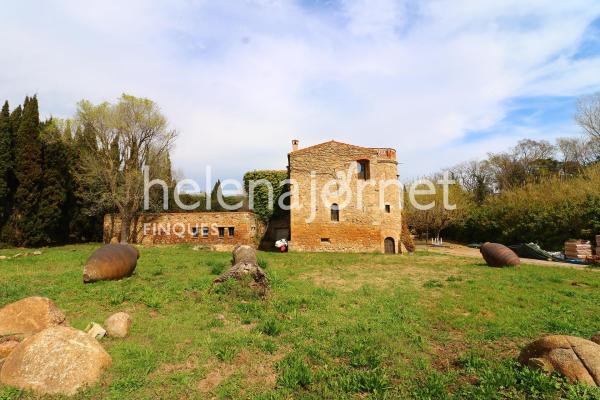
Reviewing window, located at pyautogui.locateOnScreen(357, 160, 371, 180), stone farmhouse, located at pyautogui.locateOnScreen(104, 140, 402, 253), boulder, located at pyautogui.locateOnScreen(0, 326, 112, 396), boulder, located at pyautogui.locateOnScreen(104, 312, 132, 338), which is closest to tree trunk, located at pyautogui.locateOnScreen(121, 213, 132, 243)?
stone farmhouse, located at pyautogui.locateOnScreen(104, 140, 402, 253)

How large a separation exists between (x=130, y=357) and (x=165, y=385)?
1.06 m

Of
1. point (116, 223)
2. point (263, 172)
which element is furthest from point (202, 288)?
point (116, 223)

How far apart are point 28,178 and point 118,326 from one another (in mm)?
22927

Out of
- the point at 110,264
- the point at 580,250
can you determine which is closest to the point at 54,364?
the point at 110,264

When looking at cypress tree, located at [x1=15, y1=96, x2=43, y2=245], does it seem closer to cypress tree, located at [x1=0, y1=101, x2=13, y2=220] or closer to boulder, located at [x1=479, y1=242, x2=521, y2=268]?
cypress tree, located at [x1=0, y1=101, x2=13, y2=220]

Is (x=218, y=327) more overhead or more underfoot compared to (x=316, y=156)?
more underfoot

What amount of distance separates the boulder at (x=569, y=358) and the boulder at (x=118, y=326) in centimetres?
666

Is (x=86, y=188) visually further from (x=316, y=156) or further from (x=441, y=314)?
(x=441, y=314)

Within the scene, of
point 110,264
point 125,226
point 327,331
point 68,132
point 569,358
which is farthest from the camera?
point 68,132

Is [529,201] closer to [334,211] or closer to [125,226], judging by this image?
[334,211]

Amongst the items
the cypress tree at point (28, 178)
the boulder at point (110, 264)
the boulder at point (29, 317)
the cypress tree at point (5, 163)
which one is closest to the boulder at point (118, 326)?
the boulder at point (29, 317)

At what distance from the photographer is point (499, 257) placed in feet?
49.1

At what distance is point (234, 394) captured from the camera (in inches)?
178

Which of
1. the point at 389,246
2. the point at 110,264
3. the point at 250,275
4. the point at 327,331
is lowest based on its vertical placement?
the point at 327,331
